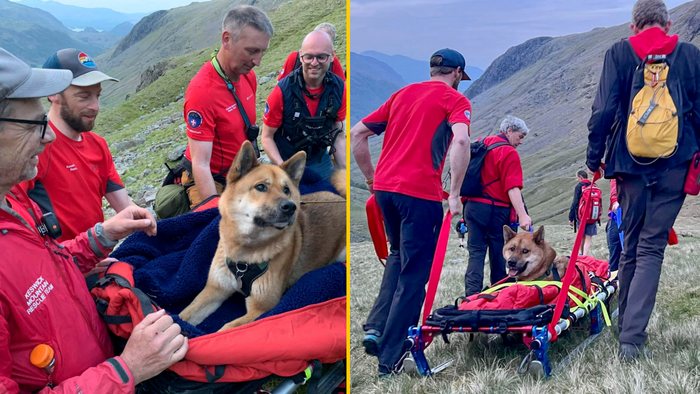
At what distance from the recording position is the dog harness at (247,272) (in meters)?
2.80

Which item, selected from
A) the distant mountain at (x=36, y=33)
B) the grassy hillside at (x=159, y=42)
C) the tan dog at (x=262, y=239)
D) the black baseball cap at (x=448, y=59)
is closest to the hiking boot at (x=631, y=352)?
the tan dog at (x=262, y=239)

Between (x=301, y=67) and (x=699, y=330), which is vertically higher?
(x=301, y=67)

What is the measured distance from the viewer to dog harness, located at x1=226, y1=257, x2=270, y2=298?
280 centimetres

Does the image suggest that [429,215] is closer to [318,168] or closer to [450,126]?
[450,126]

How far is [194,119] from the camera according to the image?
3510 millimetres

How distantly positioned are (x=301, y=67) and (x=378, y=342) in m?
2.21

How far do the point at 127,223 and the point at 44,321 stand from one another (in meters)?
0.69

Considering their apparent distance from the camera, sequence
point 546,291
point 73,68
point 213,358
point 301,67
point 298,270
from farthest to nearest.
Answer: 1. point 301,67
2. point 546,291
3. point 73,68
4. point 298,270
5. point 213,358

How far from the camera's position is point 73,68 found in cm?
321

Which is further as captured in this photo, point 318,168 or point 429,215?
point 318,168

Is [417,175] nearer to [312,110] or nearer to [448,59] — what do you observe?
[448,59]

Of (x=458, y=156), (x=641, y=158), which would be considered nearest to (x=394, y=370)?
(x=458, y=156)

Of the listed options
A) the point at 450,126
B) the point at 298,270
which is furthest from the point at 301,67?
the point at 298,270

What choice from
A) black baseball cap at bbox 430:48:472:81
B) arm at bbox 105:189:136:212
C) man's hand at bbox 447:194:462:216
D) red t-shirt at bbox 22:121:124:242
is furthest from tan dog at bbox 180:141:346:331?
black baseball cap at bbox 430:48:472:81
